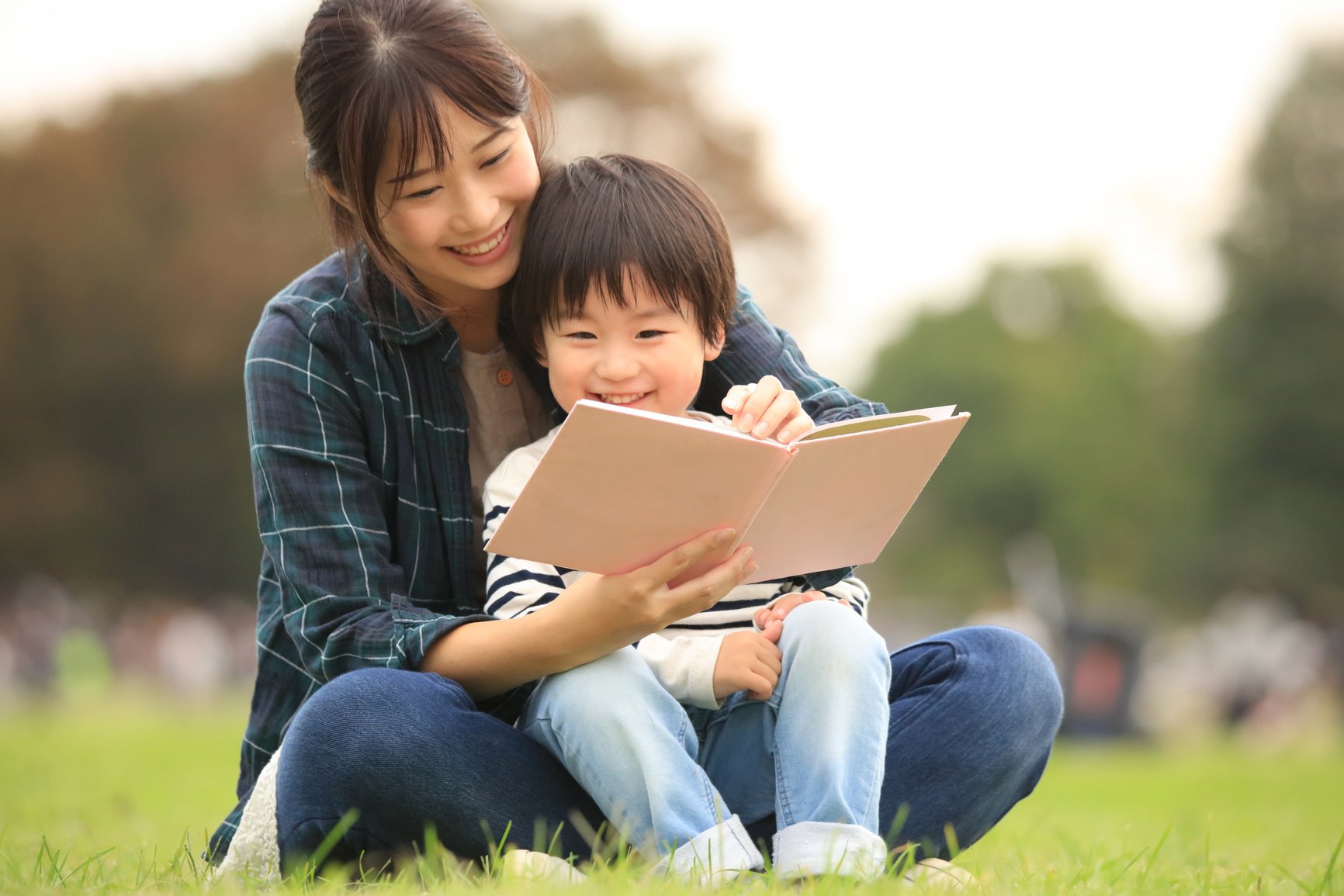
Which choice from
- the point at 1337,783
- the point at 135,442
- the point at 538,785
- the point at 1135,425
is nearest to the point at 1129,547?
the point at 1135,425

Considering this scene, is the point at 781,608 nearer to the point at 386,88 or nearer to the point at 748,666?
the point at 748,666

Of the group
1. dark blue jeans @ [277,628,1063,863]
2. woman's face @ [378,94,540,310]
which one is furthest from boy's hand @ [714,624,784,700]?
woman's face @ [378,94,540,310]

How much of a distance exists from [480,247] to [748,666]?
98 cm

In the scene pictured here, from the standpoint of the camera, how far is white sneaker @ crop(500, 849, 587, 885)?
83.0 inches

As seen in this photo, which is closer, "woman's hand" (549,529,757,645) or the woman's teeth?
"woman's hand" (549,529,757,645)

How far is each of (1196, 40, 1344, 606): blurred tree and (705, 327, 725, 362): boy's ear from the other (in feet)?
88.4

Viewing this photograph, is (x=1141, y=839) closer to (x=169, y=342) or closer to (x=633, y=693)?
(x=633, y=693)

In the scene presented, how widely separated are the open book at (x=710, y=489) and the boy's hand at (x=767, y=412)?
106 mm

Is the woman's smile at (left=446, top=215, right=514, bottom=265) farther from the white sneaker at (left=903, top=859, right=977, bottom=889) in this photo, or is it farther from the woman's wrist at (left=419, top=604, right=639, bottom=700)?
the white sneaker at (left=903, top=859, right=977, bottom=889)

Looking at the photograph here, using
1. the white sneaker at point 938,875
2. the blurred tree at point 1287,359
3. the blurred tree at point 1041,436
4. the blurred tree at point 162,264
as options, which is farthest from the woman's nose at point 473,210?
the blurred tree at point 1041,436

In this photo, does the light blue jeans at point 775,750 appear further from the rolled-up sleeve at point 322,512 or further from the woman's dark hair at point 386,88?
the woman's dark hair at point 386,88

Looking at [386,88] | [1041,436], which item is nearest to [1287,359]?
[1041,436]

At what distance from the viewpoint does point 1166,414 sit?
33969 millimetres

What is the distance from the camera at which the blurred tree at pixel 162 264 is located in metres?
19.0
